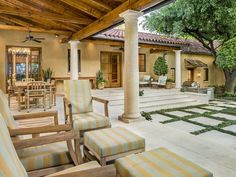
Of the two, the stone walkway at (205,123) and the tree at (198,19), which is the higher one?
the tree at (198,19)

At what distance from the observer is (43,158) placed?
1.85 m

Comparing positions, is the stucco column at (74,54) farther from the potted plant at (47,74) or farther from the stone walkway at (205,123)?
the stone walkway at (205,123)

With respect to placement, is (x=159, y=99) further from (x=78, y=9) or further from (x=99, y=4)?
(x=99, y=4)

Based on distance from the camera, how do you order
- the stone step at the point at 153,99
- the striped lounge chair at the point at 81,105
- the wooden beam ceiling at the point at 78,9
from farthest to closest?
the stone step at the point at 153,99
the wooden beam ceiling at the point at 78,9
the striped lounge chair at the point at 81,105

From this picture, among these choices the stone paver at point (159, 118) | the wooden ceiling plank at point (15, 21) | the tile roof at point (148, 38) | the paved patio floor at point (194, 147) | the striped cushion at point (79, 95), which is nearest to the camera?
the paved patio floor at point (194, 147)

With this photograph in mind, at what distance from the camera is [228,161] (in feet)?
8.90

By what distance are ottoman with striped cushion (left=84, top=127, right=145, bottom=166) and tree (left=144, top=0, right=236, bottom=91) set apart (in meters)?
8.11

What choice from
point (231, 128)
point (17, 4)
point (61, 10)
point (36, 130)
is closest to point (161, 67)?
point (231, 128)

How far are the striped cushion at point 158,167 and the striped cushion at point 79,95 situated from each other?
232 centimetres

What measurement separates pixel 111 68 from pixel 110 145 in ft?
33.1

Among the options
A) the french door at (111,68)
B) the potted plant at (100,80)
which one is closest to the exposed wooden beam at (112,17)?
the potted plant at (100,80)

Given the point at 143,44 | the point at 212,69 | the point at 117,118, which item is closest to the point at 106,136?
the point at 117,118

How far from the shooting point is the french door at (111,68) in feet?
38.9

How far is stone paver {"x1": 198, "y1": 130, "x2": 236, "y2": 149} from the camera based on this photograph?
4427 millimetres
